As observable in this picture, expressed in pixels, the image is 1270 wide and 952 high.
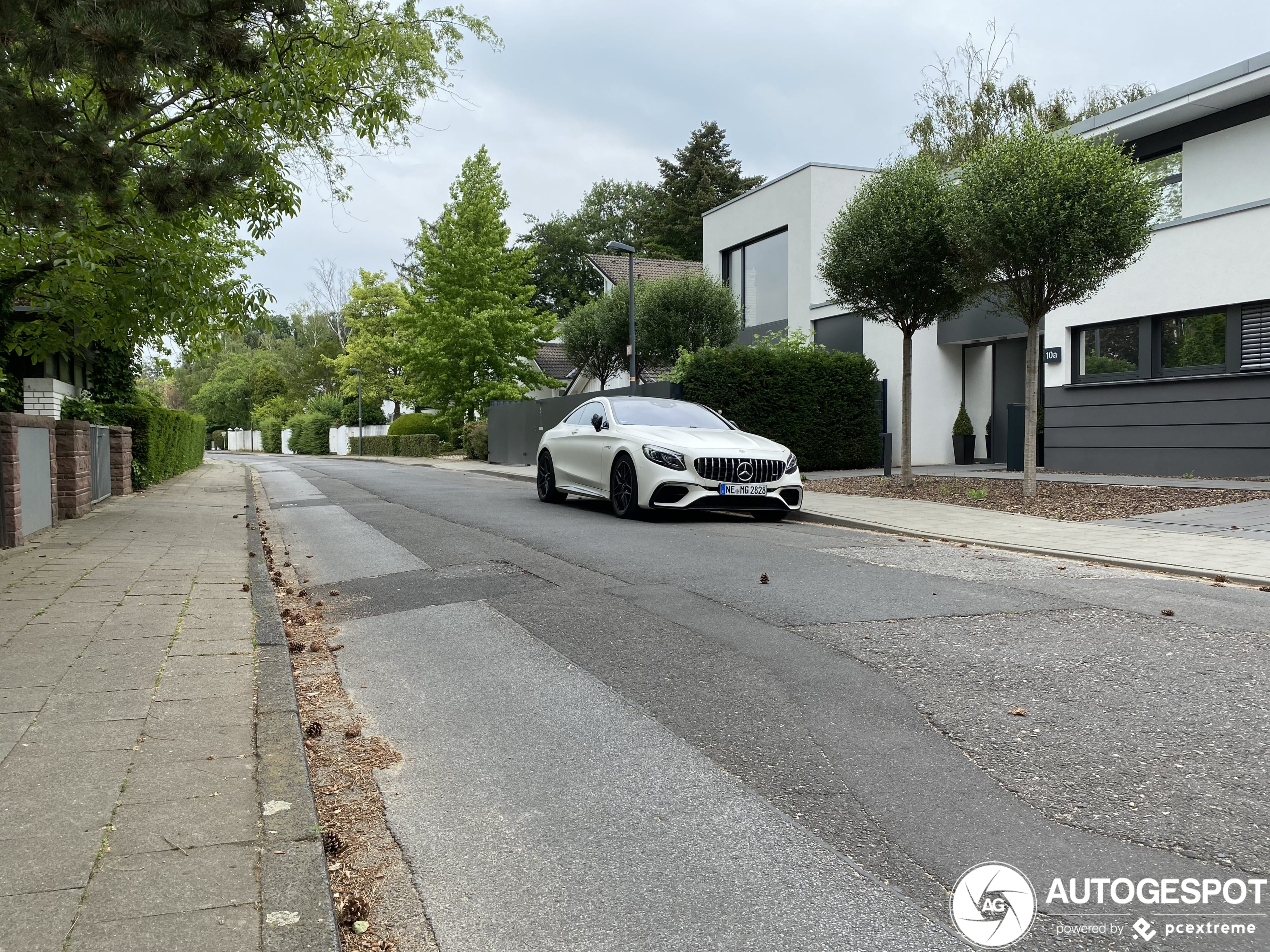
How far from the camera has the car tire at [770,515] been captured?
12.2m

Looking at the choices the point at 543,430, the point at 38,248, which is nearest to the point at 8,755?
the point at 38,248

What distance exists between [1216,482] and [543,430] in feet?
62.9

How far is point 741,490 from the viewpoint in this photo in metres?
11.5

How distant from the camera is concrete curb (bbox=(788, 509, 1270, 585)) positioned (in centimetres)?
760

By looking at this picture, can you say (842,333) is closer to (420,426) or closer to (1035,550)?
(1035,550)

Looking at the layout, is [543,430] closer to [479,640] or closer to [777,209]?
[777,209]

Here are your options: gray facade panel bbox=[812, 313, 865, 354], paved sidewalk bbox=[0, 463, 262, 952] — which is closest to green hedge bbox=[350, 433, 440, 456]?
gray facade panel bbox=[812, 313, 865, 354]

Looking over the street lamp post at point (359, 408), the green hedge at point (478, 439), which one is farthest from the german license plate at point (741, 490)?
the street lamp post at point (359, 408)

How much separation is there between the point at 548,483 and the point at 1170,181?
13.1 m

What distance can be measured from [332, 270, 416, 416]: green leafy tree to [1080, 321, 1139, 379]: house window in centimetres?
4413

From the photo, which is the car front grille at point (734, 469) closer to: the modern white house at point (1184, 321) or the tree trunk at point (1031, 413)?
the tree trunk at point (1031, 413)

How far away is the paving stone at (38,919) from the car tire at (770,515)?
33.1 feet

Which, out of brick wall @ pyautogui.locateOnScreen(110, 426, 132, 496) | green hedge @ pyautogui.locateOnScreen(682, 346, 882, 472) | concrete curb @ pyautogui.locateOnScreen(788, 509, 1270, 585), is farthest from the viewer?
green hedge @ pyautogui.locateOnScreen(682, 346, 882, 472)

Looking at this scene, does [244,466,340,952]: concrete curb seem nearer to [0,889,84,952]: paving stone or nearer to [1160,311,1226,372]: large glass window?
[0,889,84,952]: paving stone
